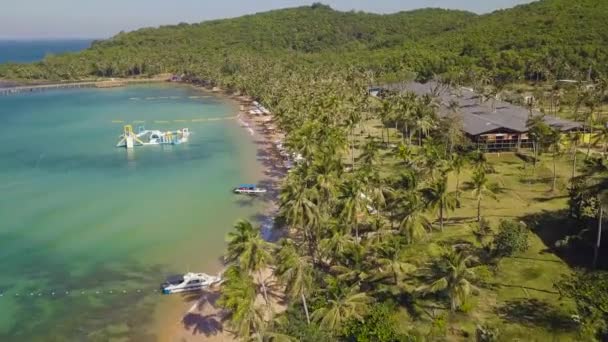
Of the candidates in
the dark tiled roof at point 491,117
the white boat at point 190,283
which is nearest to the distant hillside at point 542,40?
the dark tiled roof at point 491,117

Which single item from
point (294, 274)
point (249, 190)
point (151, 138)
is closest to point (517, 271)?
point (294, 274)

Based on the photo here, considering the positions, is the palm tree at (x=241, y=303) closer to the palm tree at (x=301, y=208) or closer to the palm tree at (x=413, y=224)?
the palm tree at (x=301, y=208)

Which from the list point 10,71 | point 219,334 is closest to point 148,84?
point 10,71

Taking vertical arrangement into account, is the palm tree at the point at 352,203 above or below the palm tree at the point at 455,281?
above

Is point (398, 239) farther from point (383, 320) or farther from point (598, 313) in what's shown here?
point (598, 313)

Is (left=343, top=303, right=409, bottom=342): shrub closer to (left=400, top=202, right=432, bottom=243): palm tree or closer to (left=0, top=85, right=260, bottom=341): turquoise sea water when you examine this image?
(left=400, top=202, right=432, bottom=243): palm tree

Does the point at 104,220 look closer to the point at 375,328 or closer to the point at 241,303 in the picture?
the point at 241,303
